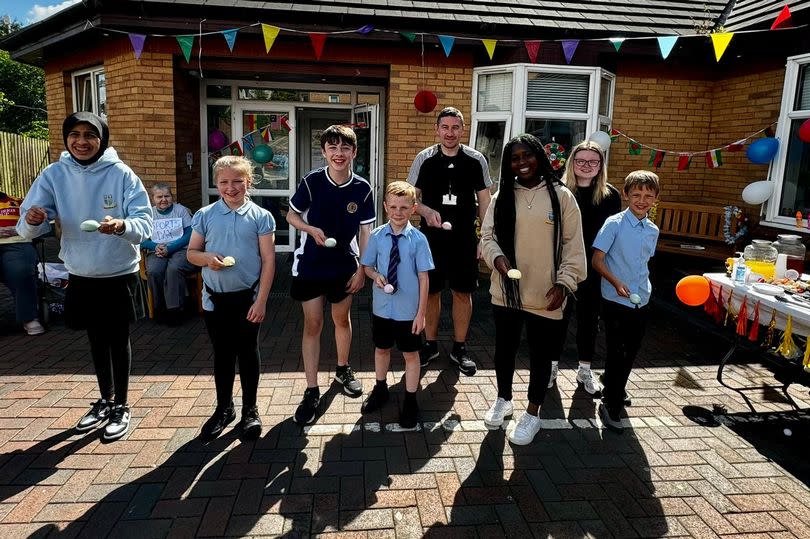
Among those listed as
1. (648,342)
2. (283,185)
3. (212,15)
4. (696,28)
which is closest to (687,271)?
(648,342)

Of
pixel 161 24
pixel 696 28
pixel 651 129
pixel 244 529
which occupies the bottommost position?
pixel 244 529

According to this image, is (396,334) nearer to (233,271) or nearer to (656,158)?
(233,271)

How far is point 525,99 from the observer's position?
290 inches

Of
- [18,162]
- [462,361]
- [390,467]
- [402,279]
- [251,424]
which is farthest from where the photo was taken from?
[18,162]

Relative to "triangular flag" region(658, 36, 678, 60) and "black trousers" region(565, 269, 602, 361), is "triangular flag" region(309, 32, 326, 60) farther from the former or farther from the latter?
"black trousers" region(565, 269, 602, 361)

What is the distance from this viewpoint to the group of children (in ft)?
10.8

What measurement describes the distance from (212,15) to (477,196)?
4619 mm

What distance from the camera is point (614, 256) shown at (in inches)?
144

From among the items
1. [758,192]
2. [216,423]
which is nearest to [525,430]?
[216,423]

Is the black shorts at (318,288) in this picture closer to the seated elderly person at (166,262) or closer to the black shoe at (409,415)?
the black shoe at (409,415)

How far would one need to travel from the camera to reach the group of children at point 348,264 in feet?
10.8

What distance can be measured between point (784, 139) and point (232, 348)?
23.3 ft

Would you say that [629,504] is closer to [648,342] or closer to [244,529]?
[244,529]

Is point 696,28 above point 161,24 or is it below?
above
